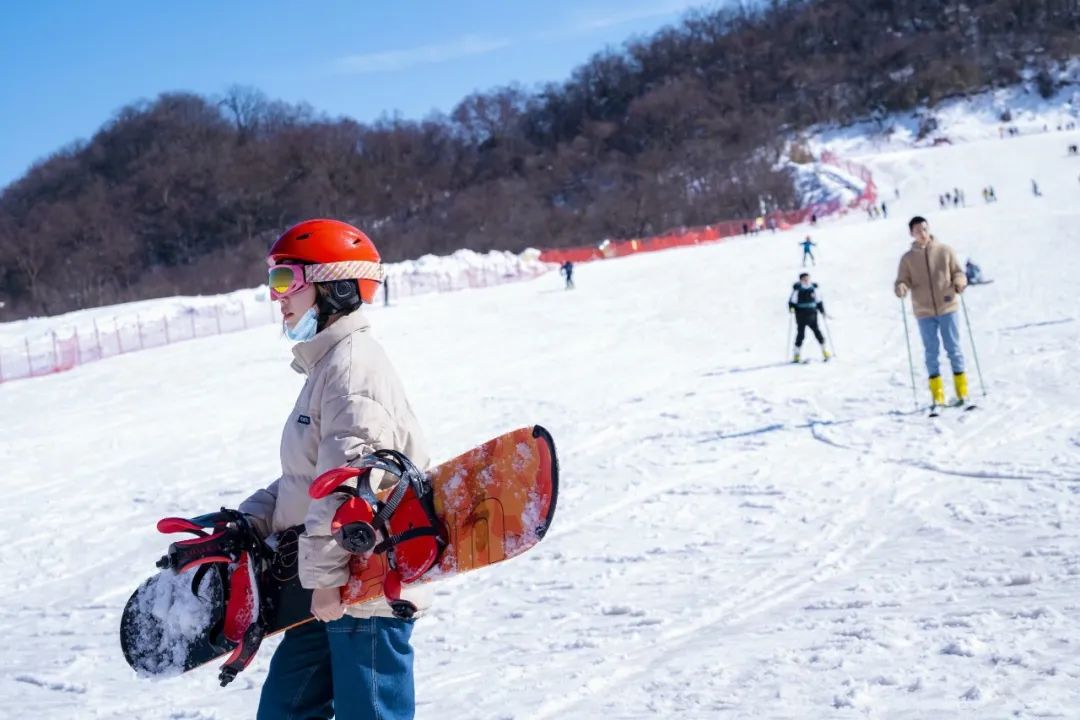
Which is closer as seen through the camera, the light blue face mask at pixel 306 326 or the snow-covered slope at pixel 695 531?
the light blue face mask at pixel 306 326

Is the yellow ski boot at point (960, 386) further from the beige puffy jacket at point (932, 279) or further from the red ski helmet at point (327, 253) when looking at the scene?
the red ski helmet at point (327, 253)

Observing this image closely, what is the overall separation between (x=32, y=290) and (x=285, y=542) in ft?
265

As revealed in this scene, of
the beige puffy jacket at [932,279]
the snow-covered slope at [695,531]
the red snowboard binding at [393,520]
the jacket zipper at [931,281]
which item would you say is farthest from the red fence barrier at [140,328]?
the red snowboard binding at [393,520]

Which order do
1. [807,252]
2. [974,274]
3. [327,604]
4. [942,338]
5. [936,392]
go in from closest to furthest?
1. [327,604]
2. [942,338]
3. [936,392]
4. [974,274]
5. [807,252]

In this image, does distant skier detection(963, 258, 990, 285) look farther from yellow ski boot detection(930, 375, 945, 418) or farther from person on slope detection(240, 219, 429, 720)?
person on slope detection(240, 219, 429, 720)

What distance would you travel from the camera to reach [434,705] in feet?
13.8

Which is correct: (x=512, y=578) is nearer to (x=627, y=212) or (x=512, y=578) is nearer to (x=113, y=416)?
(x=113, y=416)

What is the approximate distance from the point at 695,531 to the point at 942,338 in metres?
3.94

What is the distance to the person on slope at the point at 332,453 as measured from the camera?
8.33 ft

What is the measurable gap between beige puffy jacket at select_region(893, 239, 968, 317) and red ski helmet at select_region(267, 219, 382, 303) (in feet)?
23.3

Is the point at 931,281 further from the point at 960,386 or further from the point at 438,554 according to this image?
the point at 438,554

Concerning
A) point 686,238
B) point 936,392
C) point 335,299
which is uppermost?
point 686,238

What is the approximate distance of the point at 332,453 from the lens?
2.54 meters

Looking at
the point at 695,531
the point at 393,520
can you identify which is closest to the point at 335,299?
the point at 393,520
